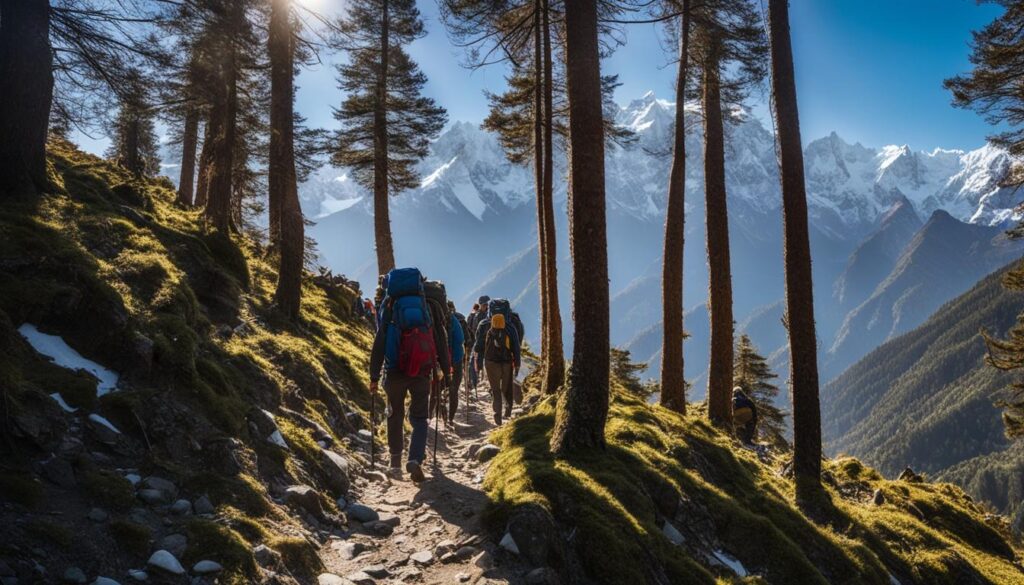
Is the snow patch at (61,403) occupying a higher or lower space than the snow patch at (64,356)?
lower

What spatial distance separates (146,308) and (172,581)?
→ 4224 millimetres

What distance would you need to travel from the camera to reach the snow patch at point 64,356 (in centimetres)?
551

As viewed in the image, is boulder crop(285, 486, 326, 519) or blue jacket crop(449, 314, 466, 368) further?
blue jacket crop(449, 314, 466, 368)

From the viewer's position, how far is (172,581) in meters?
3.92

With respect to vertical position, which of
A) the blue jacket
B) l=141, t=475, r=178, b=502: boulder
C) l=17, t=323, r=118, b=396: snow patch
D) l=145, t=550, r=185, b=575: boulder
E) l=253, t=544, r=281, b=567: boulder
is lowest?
l=253, t=544, r=281, b=567: boulder

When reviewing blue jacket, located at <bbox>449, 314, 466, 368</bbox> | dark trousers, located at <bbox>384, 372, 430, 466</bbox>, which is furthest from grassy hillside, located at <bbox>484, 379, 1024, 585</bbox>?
blue jacket, located at <bbox>449, 314, 466, 368</bbox>

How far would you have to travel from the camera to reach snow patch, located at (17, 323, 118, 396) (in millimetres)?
5512

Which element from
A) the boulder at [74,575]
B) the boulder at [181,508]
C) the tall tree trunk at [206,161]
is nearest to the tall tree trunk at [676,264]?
the boulder at [181,508]

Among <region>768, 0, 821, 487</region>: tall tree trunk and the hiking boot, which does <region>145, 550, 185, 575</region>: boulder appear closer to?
the hiking boot

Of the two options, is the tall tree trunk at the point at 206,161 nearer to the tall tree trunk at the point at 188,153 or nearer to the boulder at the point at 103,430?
the tall tree trunk at the point at 188,153

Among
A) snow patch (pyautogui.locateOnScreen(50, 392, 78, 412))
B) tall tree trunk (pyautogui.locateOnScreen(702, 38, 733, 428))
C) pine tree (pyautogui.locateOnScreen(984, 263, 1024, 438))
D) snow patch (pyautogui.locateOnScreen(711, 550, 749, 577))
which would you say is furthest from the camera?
pine tree (pyautogui.locateOnScreen(984, 263, 1024, 438))

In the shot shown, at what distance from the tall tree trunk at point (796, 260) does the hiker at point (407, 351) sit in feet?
21.3

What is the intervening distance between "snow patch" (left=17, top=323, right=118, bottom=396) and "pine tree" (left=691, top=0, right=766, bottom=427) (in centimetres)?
1173

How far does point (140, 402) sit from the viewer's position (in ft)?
18.1
